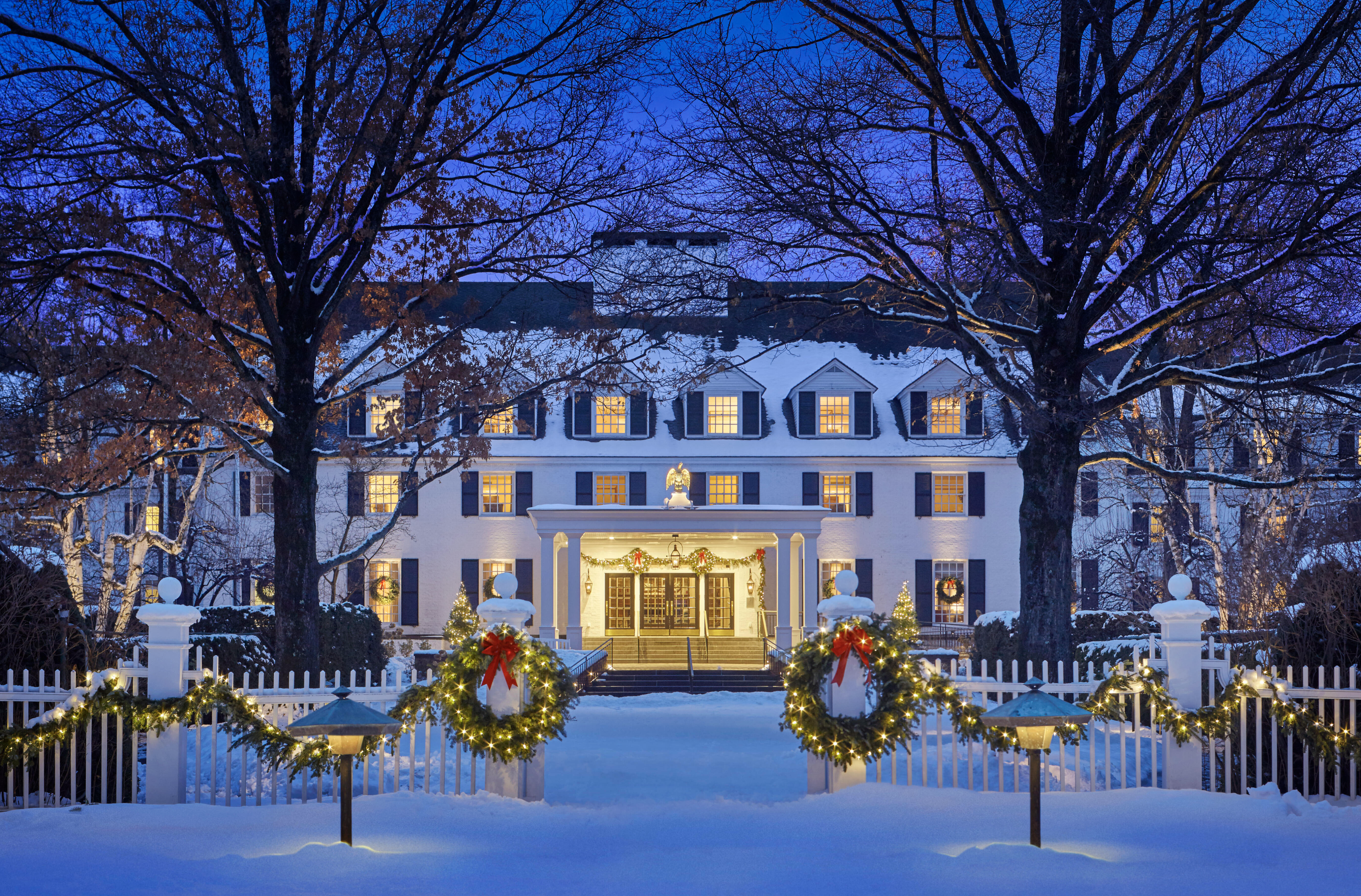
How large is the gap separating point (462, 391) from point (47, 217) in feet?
17.4

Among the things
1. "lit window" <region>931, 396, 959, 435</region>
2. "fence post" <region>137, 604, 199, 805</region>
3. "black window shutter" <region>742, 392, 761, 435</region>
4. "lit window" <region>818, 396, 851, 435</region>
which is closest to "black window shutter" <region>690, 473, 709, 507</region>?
"black window shutter" <region>742, 392, 761, 435</region>

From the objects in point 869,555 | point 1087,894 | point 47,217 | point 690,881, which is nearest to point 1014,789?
point 1087,894

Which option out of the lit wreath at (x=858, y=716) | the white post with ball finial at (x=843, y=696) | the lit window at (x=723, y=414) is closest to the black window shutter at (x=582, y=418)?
the lit window at (x=723, y=414)

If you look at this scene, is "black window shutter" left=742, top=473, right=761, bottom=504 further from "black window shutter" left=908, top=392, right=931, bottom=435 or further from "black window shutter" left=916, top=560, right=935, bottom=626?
"black window shutter" left=916, top=560, right=935, bottom=626

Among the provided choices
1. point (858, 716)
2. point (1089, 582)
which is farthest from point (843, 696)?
point (1089, 582)

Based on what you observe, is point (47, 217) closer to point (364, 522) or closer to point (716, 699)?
point (716, 699)

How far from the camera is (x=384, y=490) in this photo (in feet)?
111

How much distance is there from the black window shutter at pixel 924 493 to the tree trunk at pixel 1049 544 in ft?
64.4

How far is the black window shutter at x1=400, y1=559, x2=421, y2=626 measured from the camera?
3284 cm

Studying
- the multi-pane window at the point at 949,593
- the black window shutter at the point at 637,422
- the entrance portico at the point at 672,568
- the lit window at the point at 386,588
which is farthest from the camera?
the black window shutter at the point at 637,422

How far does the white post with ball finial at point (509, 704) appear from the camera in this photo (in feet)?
31.2

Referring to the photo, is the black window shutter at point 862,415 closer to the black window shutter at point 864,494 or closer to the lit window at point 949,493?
the black window shutter at point 864,494

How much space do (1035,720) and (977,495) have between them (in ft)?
87.5

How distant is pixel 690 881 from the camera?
7.05 metres
